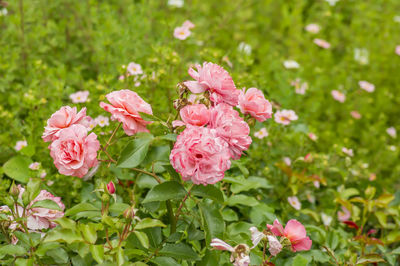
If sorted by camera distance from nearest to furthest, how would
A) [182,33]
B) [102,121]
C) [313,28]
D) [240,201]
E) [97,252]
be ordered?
[97,252] < [240,201] < [102,121] < [182,33] < [313,28]

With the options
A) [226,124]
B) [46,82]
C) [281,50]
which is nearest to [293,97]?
[281,50]

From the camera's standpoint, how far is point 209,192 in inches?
46.4

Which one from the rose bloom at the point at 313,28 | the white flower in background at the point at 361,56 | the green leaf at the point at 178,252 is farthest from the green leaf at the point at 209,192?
the rose bloom at the point at 313,28

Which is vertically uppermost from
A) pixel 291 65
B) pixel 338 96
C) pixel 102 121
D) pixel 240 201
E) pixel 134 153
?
pixel 134 153

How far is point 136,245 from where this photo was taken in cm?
121

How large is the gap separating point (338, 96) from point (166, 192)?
6.51ft

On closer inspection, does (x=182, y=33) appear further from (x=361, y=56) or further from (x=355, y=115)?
(x=361, y=56)

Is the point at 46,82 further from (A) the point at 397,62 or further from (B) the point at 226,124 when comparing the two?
(A) the point at 397,62

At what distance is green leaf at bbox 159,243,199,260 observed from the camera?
3.85ft

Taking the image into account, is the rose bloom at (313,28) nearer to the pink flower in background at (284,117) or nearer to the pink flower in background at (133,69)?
the pink flower in background at (284,117)

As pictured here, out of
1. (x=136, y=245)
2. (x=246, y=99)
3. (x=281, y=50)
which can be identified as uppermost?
(x=246, y=99)

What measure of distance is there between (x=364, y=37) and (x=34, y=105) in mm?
2662

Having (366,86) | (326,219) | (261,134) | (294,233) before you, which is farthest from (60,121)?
(366,86)

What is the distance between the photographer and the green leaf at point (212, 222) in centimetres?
118
